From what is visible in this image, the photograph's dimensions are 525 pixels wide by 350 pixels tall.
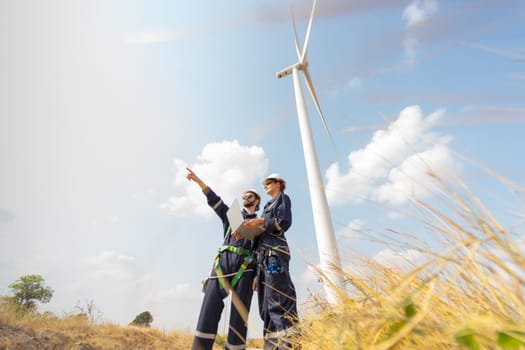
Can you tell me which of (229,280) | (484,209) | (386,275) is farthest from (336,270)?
(229,280)

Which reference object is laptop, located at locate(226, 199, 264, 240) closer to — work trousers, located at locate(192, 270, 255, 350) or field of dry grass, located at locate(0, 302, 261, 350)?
work trousers, located at locate(192, 270, 255, 350)

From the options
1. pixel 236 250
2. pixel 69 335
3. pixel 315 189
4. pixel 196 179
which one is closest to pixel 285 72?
pixel 315 189

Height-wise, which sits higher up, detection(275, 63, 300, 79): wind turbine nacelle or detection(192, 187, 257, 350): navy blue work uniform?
detection(275, 63, 300, 79): wind turbine nacelle

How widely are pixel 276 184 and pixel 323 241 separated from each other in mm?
3629

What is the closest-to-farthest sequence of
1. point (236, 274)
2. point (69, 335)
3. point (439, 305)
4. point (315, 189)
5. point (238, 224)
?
point (439, 305)
point (238, 224)
point (236, 274)
point (69, 335)
point (315, 189)

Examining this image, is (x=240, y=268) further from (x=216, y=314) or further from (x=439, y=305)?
(x=439, y=305)

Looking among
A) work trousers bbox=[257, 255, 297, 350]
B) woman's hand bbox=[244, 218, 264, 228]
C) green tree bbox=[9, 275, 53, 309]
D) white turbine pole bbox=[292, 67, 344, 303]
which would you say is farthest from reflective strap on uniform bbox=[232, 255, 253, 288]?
green tree bbox=[9, 275, 53, 309]

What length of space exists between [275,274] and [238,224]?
755mm

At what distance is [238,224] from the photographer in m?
3.38

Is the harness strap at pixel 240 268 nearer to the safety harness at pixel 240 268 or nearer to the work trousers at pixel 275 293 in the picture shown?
the safety harness at pixel 240 268

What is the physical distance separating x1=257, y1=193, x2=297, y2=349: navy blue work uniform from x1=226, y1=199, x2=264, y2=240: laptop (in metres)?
0.14

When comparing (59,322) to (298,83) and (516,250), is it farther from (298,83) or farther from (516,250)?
(298,83)

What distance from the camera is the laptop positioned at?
336 centimetres

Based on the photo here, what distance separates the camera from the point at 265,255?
336 cm
